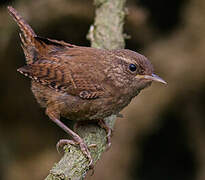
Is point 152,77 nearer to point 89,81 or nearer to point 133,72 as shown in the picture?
point 133,72

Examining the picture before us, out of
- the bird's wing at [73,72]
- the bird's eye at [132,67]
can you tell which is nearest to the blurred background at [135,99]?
the bird's wing at [73,72]

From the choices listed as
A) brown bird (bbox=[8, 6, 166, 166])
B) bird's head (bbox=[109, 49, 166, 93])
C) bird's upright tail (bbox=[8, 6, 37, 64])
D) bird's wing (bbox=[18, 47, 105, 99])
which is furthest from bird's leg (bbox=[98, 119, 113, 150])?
bird's upright tail (bbox=[8, 6, 37, 64])

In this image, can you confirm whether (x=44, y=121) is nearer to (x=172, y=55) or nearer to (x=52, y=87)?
(x=172, y=55)

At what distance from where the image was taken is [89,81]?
3814mm

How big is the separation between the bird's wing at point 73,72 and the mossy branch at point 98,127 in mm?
373

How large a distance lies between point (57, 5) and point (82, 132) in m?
2.88

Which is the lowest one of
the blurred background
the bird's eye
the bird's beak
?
the blurred background

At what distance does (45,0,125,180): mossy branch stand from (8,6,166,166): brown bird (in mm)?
136

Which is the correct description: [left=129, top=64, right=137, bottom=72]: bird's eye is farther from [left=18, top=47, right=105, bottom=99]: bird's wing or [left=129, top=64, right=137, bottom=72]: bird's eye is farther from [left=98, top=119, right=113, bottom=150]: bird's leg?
[left=98, top=119, right=113, bottom=150]: bird's leg

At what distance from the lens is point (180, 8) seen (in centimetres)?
692

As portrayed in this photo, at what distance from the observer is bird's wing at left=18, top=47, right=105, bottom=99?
3.79m

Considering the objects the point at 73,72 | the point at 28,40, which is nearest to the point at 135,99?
the point at 28,40

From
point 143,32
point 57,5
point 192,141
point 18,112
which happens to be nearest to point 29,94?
point 18,112

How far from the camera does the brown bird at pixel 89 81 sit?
3777 millimetres
